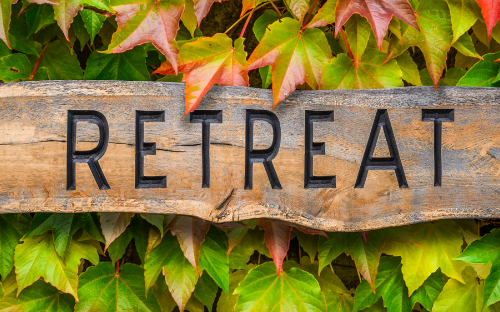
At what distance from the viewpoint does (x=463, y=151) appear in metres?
0.62

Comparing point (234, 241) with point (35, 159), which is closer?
point (35, 159)

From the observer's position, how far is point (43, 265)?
730 mm

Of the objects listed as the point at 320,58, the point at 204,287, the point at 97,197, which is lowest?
the point at 204,287

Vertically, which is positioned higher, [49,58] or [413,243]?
[49,58]

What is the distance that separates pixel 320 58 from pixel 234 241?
42 cm

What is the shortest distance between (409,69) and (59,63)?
728 millimetres

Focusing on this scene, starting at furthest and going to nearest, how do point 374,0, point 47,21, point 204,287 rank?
point 204,287
point 47,21
point 374,0

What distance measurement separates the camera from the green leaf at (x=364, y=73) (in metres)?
0.66

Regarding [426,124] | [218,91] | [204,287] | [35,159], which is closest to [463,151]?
[426,124]

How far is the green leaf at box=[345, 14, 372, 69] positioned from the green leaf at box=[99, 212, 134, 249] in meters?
0.55

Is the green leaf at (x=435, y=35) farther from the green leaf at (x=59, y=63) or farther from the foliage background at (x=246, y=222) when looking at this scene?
the green leaf at (x=59, y=63)

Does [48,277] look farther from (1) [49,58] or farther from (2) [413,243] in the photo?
(2) [413,243]

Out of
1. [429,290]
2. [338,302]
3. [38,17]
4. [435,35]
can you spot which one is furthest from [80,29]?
[429,290]

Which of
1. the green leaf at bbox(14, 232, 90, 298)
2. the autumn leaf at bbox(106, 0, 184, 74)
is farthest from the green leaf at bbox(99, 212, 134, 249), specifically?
the autumn leaf at bbox(106, 0, 184, 74)
